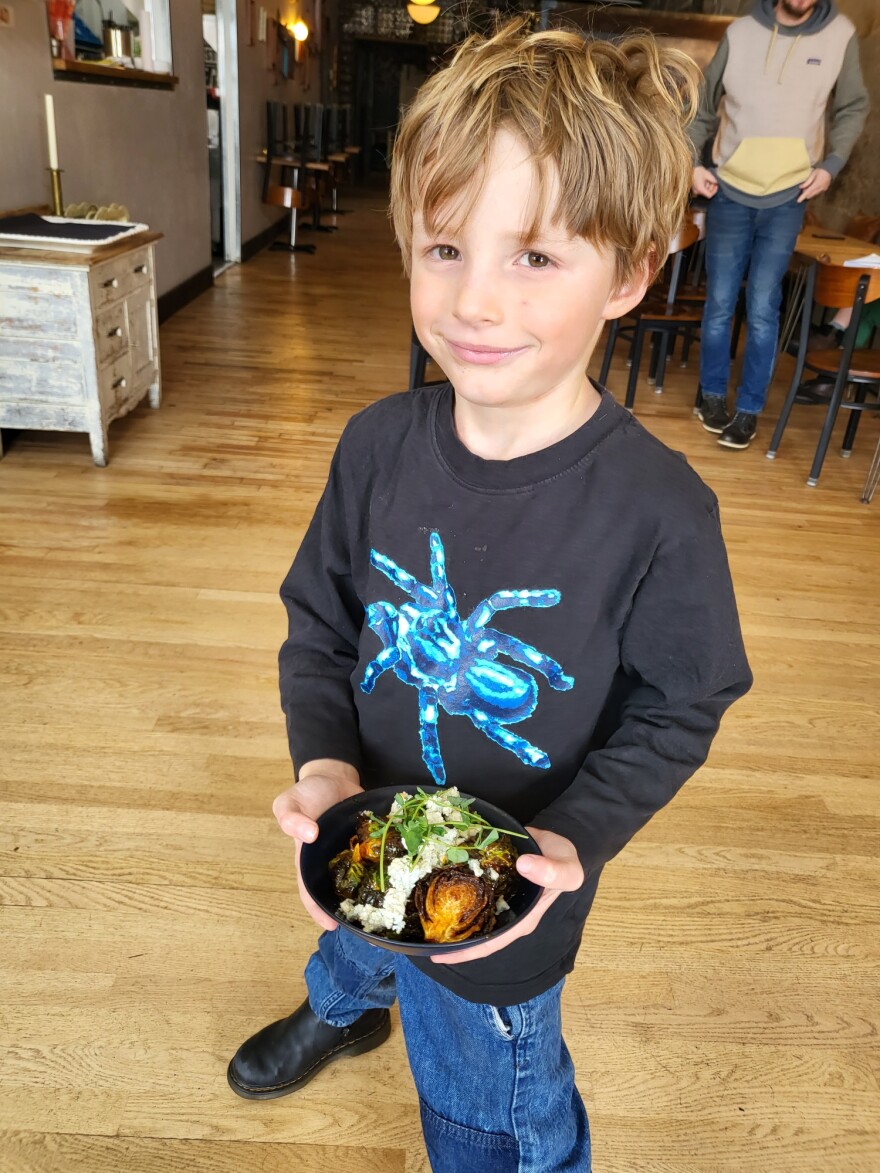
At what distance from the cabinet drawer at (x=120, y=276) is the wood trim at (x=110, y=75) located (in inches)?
36.9

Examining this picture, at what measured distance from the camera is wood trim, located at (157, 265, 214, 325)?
5117mm

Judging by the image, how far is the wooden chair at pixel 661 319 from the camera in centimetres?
408

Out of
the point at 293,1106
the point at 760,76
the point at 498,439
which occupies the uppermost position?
the point at 760,76

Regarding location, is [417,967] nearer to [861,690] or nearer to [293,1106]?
[293,1106]

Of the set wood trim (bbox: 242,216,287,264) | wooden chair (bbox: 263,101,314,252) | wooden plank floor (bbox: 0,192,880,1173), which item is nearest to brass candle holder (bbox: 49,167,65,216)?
wooden plank floor (bbox: 0,192,880,1173)

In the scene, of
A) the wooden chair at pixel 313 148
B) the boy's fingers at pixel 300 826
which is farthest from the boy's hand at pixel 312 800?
the wooden chair at pixel 313 148

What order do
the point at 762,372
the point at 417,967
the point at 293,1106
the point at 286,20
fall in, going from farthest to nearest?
the point at 286,20, the point at 762,372, the point at 293,1106, the point at 417,967

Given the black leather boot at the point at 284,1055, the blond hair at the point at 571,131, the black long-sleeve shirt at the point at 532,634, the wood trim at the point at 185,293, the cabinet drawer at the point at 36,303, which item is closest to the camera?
the blond hair at the point at 571,131

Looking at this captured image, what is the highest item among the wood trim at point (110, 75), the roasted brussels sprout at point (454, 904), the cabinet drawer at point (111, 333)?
the wood trim at point (110, 75)

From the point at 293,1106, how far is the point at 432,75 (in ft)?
4.03

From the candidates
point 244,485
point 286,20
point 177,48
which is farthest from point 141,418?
point 286,20

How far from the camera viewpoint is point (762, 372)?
12.4 ft

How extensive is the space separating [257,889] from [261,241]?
24.1 feet

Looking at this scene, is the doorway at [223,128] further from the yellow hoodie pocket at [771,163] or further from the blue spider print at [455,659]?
the blue spider print at [455,659]
